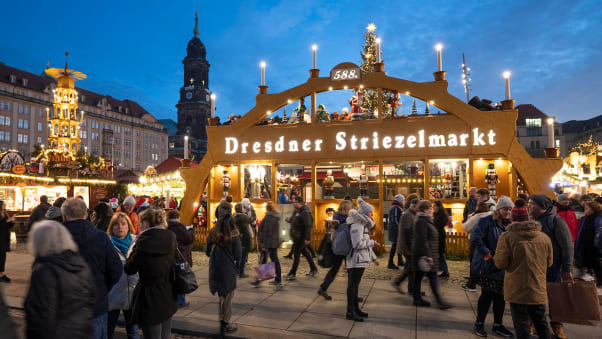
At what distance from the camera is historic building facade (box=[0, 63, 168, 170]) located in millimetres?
59094

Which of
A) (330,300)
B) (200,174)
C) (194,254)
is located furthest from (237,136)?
(330,300)

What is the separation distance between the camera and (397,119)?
11.1m

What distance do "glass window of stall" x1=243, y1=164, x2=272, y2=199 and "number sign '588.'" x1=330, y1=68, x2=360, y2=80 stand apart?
4.08 m

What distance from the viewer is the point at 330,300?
660 centimetres

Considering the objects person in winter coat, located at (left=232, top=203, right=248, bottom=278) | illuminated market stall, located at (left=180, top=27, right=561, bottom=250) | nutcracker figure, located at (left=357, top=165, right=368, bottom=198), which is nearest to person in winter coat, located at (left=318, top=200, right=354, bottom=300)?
person in winter coat, located at (left=232, top=203, right=248, bottom=278)

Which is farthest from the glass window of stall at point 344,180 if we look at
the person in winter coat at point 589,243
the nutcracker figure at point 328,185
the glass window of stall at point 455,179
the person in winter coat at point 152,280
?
the person in winter coat at point 152,280

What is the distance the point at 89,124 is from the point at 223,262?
80.0 m

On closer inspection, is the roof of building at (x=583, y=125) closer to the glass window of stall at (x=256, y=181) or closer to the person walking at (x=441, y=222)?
the glass window of stall at (x=256, y=181)

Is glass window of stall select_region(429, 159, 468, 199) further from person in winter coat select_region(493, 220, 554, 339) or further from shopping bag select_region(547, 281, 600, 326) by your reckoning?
person in winter coat select_region(493, 220, 554, 339)

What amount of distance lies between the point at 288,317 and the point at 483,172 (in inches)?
315

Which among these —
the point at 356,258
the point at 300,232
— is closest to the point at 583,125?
the point at 300,232

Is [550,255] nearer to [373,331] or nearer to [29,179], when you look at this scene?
[373,331]

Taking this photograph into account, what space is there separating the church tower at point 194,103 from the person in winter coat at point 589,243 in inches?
3960

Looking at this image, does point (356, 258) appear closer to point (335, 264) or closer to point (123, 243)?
point (335, 264)
